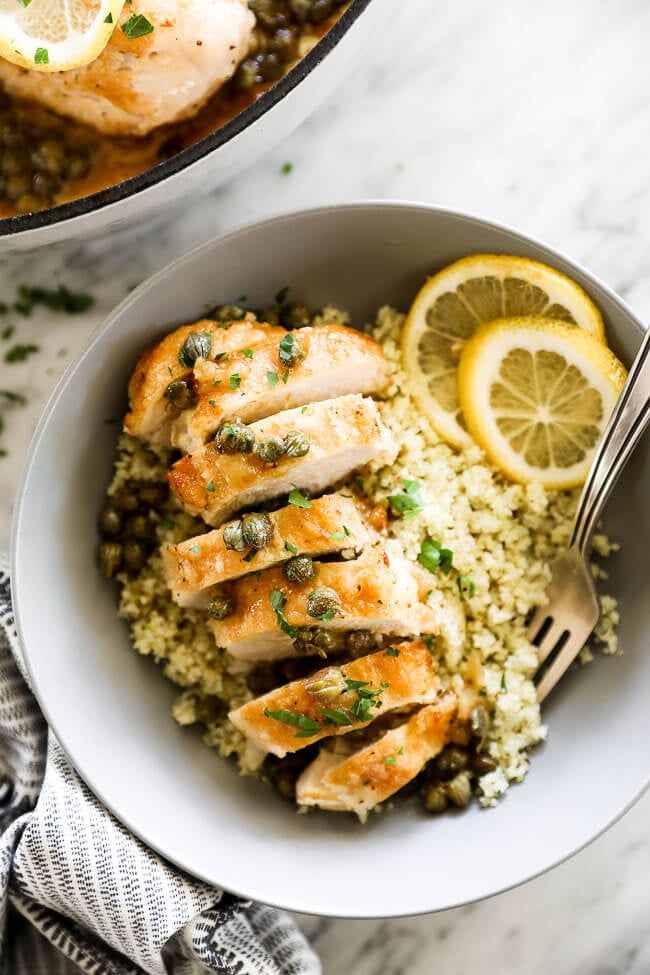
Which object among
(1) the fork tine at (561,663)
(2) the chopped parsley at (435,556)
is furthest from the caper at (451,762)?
(2) the chopped parsley at (435,556)

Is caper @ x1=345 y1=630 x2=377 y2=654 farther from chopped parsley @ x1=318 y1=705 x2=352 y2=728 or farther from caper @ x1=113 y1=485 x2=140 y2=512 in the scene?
caper @ x1=113 y1=485 x2=140 y2=512

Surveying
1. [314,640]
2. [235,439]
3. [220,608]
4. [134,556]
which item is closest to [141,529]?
[134,556]

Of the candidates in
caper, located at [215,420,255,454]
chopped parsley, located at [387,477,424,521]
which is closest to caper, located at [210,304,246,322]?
caper, located at [215,420,255,454]

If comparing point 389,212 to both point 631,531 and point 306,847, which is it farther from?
point 306,847

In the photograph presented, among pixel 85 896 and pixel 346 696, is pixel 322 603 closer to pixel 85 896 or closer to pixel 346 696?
pixel 346 696

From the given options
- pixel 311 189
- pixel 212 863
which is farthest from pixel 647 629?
pixel 311 189

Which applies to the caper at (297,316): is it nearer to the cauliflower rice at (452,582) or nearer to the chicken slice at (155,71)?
the cauliflower rice at (452,582)
